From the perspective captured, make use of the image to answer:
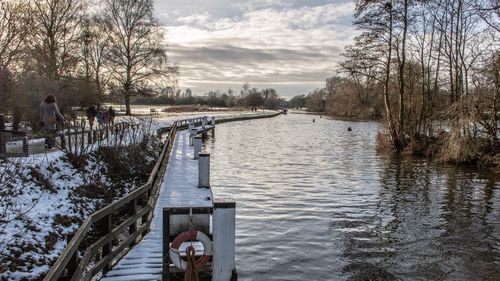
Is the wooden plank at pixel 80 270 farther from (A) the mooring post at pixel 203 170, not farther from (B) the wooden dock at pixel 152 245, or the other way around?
(A) the mooring post at pixel 203 170

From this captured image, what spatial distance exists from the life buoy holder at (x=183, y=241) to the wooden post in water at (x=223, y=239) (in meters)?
0.23

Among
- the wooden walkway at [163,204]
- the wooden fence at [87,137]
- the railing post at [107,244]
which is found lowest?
the wooden walkway at [163,204]

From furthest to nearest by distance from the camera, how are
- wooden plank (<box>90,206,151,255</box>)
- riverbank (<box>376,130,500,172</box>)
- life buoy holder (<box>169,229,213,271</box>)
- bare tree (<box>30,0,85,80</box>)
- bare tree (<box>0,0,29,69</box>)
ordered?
bare tree (<box>30,0,85,80</box>), bare tree (<box>0,0,29,69</box>), riverbank (<box>376,130,500,172</box>), wooden plank (<box>90,206,151,255</box>), life buoy holder (<box>169,229,213,271</box>)

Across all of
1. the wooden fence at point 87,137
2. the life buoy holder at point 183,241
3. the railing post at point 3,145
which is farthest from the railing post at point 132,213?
the wooden fence at point 87,137

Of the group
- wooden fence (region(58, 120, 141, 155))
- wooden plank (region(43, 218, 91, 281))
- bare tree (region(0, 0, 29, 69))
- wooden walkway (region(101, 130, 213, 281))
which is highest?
bare tree (region(0, 0, 29, 69))

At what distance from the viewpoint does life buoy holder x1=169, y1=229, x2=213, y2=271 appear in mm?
6012

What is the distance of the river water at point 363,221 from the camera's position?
8.63 meters

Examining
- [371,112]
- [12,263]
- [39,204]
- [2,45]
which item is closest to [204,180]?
[39,204]

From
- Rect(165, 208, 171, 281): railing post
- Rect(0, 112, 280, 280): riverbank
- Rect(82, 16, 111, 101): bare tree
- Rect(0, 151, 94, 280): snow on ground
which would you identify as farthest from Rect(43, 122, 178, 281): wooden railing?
Rect(82, 16, 111, 101): bare tree

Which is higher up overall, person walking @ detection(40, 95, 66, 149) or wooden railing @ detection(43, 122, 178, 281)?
person walking @ detection(40, 95, 66, 149)

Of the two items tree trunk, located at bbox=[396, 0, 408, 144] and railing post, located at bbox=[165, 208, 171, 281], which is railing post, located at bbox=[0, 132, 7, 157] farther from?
tree trunk, located at bbox=[396, 0, 408, 144]

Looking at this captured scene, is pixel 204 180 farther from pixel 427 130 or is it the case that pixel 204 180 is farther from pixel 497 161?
pixel 427 130

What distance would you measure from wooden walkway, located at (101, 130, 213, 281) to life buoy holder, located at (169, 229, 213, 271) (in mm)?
866

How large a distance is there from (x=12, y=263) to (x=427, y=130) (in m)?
25.3
